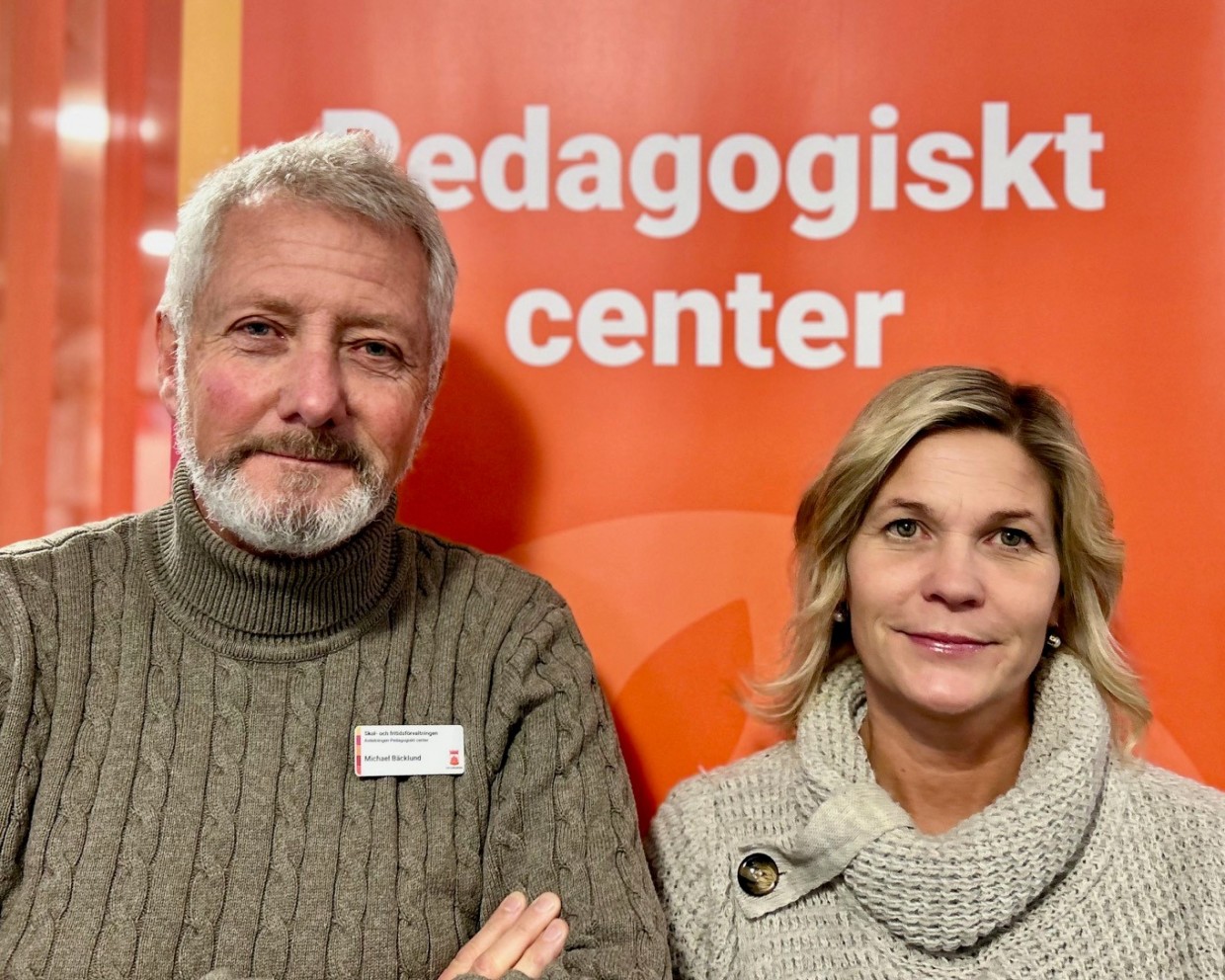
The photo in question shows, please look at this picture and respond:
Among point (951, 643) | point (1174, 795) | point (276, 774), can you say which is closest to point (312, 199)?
point (276, 774)

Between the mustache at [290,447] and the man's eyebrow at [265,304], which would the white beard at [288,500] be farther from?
the man's eyebrow at [265,304]

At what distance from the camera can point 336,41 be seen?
2.53 m

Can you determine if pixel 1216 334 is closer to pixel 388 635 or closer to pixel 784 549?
pixel 784 549

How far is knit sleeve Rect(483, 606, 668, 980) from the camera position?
6.01 ft

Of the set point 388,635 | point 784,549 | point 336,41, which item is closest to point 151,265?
point 336,41

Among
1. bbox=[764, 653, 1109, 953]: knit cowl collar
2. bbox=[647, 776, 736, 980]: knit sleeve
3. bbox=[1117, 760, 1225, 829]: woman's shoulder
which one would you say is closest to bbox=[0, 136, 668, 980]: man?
bbox=[647, 776, 736, 980]: knit sleeve

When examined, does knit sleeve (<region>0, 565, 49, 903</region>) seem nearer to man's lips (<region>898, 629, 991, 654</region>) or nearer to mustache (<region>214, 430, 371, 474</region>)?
mustache (<region>214, 430, 371, 474</region>)

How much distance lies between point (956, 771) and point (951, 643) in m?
0.30

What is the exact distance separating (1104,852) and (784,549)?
2.61 feet

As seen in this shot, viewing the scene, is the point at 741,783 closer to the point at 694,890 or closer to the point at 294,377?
the point at 694,890

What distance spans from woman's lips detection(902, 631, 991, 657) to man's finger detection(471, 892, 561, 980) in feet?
2.44

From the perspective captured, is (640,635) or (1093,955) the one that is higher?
(640,635)

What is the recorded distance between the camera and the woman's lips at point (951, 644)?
2051 mm

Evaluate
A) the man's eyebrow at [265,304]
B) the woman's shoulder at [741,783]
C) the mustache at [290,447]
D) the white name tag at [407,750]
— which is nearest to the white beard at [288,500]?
the mustache at [290,447]
